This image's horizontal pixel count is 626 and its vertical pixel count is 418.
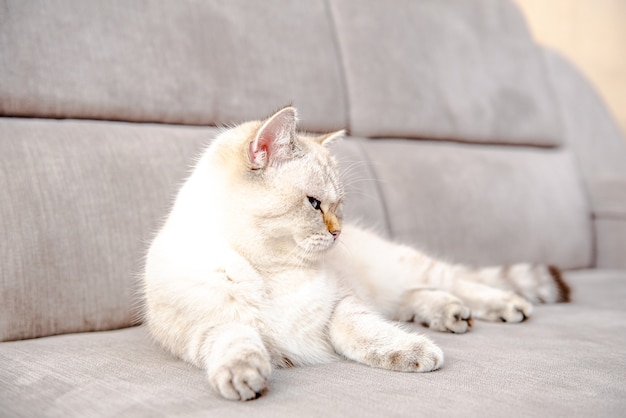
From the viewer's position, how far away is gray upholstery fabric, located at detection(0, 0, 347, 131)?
1.68 metres

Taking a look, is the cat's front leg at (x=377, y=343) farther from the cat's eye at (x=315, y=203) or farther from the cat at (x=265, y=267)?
the cat's eye at (x=315, y=203)

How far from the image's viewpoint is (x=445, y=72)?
2676 mm

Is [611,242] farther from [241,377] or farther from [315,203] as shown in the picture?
[241,377]

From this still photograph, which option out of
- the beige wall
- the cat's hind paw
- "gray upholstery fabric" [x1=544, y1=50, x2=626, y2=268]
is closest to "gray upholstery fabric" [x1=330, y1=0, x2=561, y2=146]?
"gray upholstery fabric" [x1=544, y1=50, x2=626, y2=268]

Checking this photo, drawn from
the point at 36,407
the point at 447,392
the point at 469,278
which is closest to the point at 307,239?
the point at 447,392

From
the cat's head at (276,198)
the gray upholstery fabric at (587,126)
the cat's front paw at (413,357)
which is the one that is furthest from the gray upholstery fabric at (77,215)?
the gray upholstery fabric at (587,126)

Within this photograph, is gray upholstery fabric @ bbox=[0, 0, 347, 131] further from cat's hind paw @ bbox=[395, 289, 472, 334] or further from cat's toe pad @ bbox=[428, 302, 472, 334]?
cat's toe pad @ bbox=[428, 302, 472, 334]

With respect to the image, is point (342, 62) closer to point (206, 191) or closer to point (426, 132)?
point (426, 132)

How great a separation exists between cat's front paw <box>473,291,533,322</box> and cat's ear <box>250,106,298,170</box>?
0.81 m

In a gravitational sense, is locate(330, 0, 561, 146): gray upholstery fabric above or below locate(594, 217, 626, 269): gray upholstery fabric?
above

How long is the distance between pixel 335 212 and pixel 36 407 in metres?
0.78

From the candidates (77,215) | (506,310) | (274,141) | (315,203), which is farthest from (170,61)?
(506,310)

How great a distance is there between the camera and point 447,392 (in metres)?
1.09

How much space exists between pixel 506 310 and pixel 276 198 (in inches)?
32.1
